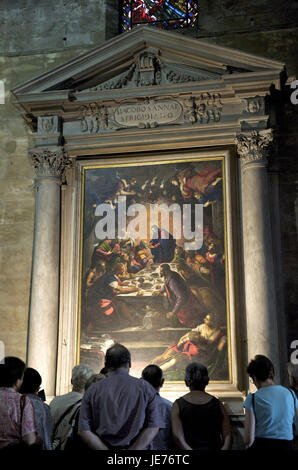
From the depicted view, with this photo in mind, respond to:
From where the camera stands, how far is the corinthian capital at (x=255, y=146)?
1001cm

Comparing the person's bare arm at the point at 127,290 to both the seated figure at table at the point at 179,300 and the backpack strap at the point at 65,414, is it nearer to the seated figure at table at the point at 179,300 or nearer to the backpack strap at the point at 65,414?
the seated figure at table at the point at 179,300

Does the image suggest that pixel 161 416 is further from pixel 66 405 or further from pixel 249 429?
pixel 66 405

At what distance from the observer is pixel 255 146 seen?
395 inches

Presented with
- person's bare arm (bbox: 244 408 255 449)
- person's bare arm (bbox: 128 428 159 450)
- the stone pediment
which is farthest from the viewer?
the stone pediment

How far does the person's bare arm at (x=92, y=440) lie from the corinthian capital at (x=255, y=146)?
6.20m

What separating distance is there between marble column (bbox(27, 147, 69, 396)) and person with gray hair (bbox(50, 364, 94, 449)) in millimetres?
3711

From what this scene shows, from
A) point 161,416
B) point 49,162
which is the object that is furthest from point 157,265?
point 161,416

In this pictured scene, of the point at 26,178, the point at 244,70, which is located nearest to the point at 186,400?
the point at 244,70

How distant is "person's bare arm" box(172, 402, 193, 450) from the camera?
17.0 ft

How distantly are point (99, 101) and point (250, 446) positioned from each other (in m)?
7.01

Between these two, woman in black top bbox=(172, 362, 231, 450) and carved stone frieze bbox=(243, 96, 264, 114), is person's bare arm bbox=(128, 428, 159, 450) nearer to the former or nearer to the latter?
woman in black top bbox=(172, 362, 231, 450)

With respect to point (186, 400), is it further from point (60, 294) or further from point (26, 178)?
point (26, 178)

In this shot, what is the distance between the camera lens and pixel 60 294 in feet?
33.3

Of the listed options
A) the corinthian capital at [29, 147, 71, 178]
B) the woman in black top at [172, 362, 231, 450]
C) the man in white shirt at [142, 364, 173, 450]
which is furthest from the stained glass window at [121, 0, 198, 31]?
the woman in black top at [172, 362, 231, 450]
